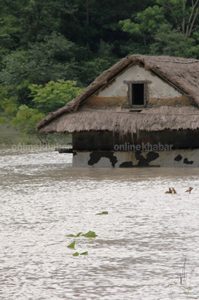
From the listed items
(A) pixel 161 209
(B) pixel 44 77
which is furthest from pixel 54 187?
(B) pixel 44 77

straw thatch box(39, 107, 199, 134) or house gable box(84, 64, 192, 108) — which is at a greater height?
house gable box(84, 64, 192, 108)

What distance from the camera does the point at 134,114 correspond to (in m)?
27.4

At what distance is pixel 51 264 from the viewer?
33.9 ft

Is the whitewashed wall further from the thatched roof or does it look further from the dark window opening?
the dark window opening

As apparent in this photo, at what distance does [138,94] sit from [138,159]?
268 centimetres

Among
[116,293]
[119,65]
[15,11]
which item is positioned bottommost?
[116,293]

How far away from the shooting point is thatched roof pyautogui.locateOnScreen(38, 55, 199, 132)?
26609mm

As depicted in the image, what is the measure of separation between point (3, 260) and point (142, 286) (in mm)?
2253

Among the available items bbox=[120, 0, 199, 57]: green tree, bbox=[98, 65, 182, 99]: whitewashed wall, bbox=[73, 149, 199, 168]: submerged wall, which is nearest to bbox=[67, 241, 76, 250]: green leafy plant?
bbox=[73, 149, 199, 168]: submerged wall

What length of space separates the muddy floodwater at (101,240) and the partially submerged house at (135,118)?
17.7ft

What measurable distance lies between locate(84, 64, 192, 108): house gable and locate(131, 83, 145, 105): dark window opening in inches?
11.8

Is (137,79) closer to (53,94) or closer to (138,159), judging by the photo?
(138,159)

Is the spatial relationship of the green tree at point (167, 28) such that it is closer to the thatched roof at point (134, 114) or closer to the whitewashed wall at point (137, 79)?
the thatched roof at point (134, 114)

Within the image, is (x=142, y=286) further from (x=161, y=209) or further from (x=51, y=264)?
(x=161, y=209)
